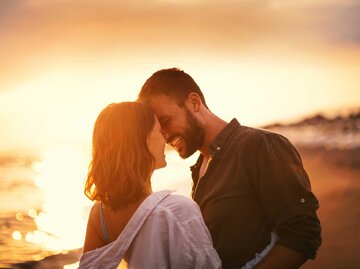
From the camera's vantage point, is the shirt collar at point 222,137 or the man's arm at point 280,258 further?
the shirt collar at point 222,137

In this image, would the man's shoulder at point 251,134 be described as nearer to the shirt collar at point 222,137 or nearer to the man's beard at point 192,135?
the shirt collar at point 222,137

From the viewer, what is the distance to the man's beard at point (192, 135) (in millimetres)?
3840

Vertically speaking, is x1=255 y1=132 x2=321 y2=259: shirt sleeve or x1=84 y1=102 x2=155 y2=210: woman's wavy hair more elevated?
x1=84 y1=102 x2=155 y2=210: woman's wavy hair

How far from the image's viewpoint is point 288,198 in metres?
3.21

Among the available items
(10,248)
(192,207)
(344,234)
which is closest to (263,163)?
(192,207)

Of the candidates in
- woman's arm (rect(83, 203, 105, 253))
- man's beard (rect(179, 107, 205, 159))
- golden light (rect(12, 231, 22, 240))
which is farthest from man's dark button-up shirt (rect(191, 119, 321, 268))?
golden light (rect(12, 231, 22, 240))

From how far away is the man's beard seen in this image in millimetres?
3840

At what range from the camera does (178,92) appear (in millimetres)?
3920

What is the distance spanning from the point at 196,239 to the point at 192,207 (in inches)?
5.1

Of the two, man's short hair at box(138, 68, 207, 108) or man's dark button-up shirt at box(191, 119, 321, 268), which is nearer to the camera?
man's dark button-up shirt at box(191, 119, 321, 268)

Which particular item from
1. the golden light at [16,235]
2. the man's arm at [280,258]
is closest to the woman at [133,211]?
the man's arm at [280,258]

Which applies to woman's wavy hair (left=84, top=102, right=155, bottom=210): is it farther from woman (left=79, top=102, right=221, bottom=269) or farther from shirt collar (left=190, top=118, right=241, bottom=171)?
shirt collar (left=190, top=118, right=241, bottom=171)

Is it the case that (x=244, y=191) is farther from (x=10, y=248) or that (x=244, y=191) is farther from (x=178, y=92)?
(x=10, y=248)

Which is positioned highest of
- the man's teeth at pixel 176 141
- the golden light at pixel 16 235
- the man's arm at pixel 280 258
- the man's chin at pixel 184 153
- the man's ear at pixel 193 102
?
the man's ear at pixel 193 102
